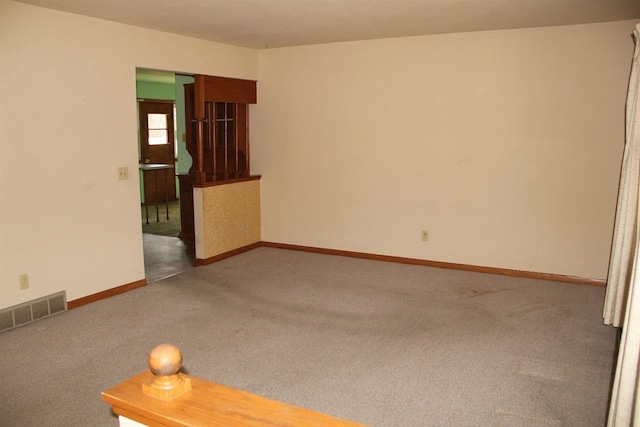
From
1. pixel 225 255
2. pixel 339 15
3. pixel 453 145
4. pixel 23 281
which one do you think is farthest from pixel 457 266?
pixel 23 281

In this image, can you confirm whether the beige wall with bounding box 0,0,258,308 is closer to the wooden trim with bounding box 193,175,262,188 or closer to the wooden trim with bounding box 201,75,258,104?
the wooden trim with bounding box 201,75,258,104

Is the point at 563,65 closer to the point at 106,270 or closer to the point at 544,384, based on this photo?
the point at 544,384

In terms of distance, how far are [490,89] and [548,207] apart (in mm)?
1253

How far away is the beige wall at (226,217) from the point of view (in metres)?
5.56

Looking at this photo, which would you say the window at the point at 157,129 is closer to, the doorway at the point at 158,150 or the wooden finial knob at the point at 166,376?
the doorway at the point at 158,150

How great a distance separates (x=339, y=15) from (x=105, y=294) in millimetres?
3079

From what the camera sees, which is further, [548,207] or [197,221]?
[197,221]

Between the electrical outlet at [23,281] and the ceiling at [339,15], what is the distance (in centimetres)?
199

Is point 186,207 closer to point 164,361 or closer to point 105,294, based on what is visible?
point 105,294

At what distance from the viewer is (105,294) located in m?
4.55

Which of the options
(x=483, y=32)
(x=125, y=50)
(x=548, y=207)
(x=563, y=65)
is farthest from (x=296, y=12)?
(x=548, y=207)

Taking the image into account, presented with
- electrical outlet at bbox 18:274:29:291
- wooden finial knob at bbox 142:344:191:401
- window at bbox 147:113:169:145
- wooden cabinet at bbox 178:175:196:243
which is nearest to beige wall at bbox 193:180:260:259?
wooden cabinet at bbox 178:175:196:243

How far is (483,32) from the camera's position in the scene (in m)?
4.96

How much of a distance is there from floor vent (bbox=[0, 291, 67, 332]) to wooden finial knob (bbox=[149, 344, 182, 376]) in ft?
10.8
